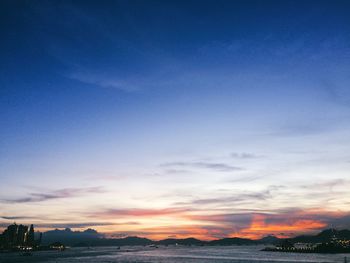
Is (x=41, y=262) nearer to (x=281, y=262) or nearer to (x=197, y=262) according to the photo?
(x=197, y=262)

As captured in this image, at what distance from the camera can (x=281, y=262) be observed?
154m

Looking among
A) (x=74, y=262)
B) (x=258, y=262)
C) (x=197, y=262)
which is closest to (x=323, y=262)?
(x=258, y=262)

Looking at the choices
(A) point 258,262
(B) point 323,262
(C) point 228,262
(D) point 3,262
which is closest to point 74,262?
(D) point 3,262

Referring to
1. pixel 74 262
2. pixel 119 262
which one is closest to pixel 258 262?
pixel 119 262

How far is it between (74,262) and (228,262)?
7323cm

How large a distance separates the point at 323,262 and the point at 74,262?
392ft

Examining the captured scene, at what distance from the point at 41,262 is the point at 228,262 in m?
87.9

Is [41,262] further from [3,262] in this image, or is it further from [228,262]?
[228,262]

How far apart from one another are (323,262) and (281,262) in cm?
1998

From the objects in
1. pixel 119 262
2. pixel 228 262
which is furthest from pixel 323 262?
pixel 119 262

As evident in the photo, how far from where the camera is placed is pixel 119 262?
153625 mm

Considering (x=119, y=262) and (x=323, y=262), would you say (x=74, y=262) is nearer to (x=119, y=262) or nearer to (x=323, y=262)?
(x=119, y=262)

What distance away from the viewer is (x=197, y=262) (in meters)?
158

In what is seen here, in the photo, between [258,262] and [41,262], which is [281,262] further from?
[41,262]
